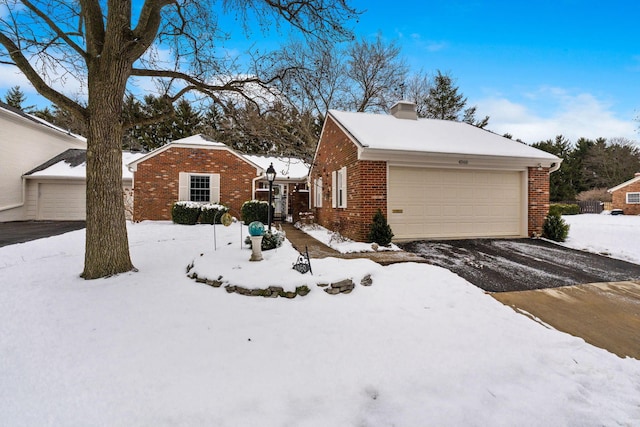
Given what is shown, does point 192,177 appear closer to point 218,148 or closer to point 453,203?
point 218,148

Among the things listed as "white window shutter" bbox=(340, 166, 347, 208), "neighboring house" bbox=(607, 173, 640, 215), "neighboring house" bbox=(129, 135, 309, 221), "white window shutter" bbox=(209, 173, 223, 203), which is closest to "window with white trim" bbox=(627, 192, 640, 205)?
"neighboring house" bbox=(607, 173, 640, 215)

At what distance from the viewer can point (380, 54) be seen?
61.9 feet

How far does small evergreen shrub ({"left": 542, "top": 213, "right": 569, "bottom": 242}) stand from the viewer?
8039 millimetres

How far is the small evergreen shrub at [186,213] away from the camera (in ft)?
39.5

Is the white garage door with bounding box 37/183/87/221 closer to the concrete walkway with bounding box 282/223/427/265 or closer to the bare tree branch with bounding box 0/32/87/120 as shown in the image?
the bare tree branch with bounding box 0/32/87/120

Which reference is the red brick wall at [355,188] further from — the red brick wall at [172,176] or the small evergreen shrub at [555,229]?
the red brick wall at [172,176]

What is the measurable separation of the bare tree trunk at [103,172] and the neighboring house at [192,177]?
8712 millimetres

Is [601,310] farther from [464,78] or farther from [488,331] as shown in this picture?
[464,78]

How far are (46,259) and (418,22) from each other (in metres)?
11.9

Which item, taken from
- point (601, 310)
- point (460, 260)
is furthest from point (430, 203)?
point (601, 310)

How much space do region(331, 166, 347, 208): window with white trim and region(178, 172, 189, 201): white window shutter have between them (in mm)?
7425

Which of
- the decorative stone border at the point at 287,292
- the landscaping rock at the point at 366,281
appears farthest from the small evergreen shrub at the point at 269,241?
the landscaping rock at the point at 366,281

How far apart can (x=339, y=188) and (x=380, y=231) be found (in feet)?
9.03

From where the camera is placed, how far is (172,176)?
43.2 feet
